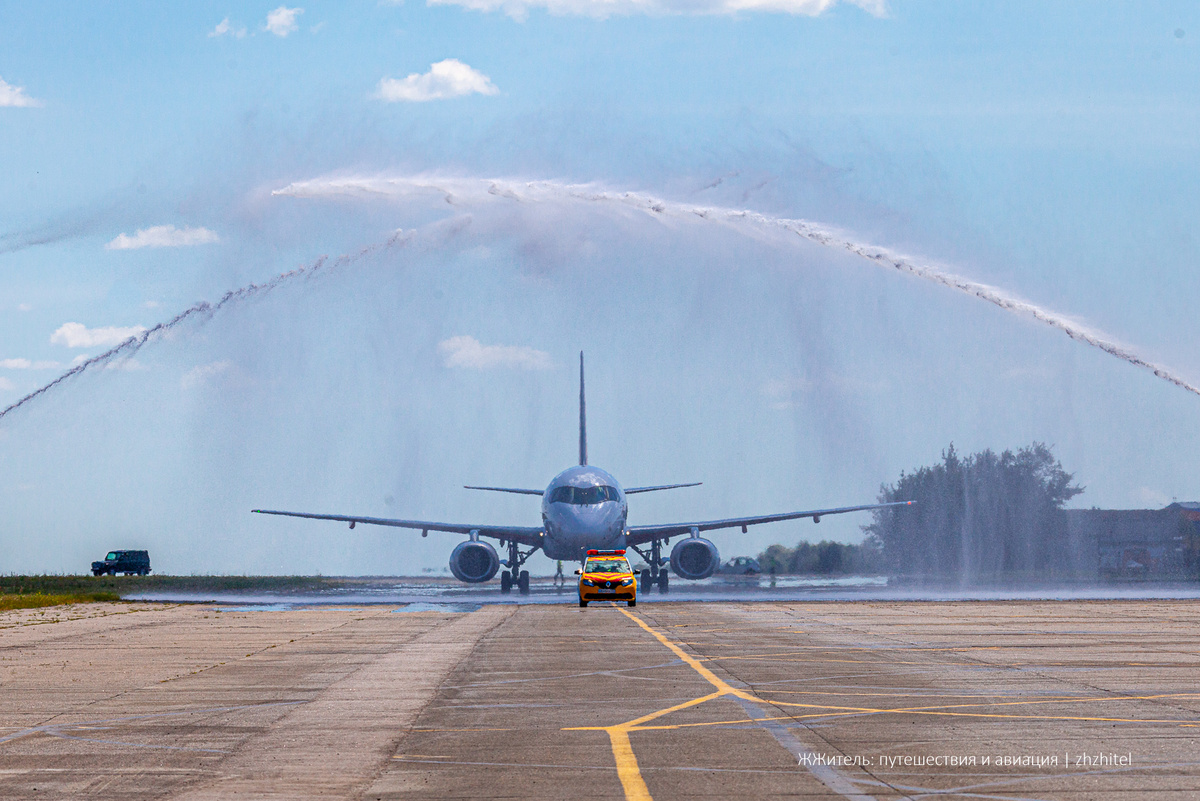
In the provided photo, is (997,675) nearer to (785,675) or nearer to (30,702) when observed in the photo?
(785,675)

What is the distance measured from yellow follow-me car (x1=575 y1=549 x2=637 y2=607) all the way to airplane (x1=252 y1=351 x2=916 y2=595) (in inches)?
A: 383

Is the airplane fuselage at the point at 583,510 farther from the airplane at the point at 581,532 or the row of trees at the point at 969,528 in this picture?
the row of trees at the point at 969,528

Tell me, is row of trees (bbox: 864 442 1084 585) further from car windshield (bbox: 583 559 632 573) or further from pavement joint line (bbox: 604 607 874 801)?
pavement joint line (bbox: 604 607 874 801)

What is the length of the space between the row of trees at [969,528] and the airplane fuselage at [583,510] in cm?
3527

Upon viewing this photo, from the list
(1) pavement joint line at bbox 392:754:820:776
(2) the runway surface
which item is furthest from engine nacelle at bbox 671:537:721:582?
(1) pavement joint line at bbox 392:754:820:776

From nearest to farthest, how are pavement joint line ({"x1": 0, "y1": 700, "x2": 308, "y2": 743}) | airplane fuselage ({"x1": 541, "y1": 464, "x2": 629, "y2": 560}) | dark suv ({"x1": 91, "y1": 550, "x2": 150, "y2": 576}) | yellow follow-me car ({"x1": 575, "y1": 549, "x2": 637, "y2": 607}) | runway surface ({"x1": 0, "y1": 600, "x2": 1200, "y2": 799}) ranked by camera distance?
1. runway surface ({"x1": 0, "y1": 600, "x2": 1200, "y2": 799})
2. pavement joint line ({"x1": 0, "y1": 700, "x2": 308, "y2": 743})
3. yellow follow-me car ({"x1": 575, "y1": 549, "x2": 637, "y2": 607})
4. airplane fuselage ({"x1": 541, "y1": 464, "x2": 629, "y2": 560})
5. dark suv ({"x1": 91, "y1": 550, "x2": 150, "y2": 576})

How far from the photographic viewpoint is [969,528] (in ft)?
316

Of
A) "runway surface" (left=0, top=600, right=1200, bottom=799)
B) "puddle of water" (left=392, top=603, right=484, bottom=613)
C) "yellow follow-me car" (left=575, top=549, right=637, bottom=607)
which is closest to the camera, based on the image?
"runway surface" (left=0, top=600, right=1200, bottom=799)

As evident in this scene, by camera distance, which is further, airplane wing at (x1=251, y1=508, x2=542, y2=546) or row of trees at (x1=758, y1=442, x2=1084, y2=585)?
row of trees at (x1=758, y1=442, x2=1084, y2=585)

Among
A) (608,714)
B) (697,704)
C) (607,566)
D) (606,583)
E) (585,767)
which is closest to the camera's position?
(585,767)

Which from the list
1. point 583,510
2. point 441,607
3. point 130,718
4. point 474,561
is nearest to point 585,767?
point 130,718

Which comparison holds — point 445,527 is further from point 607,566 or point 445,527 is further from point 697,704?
point 697,704

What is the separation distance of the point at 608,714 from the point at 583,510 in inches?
1524

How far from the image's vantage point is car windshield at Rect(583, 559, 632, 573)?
1721 inches
